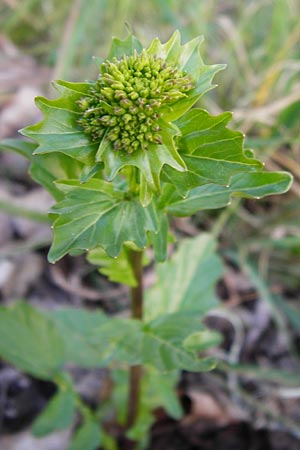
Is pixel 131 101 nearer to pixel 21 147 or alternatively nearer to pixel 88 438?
pixel 21 147

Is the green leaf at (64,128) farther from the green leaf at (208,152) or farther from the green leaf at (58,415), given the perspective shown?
the green leaf at (58,415)

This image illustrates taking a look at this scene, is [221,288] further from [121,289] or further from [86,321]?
[86,321]

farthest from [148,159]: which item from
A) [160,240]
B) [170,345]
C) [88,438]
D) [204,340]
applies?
[88,438]

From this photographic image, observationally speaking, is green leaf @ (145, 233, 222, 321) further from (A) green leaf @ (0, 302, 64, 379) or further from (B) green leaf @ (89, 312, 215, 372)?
(A) green leaf @ (0, 302, 64, 379)

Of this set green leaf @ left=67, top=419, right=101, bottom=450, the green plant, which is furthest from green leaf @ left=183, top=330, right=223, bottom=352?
green leaf @ left=67, top=419, right=101, bottom=450

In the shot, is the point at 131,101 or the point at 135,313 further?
the point at 135,313

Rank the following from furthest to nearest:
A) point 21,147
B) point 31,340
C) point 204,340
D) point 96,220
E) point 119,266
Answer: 1. point 31,340
2. point 204,340
3. point 119,266
4. point 21,147
5. point 96,220
